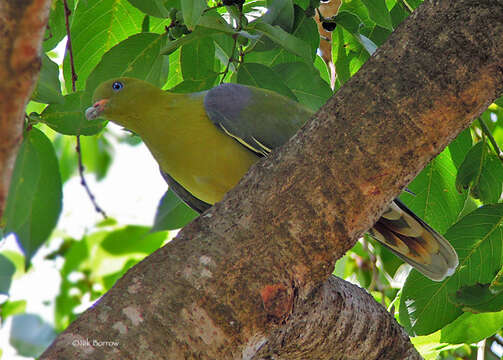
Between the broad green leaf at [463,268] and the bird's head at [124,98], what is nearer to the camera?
the broad green leaf at [463,268]

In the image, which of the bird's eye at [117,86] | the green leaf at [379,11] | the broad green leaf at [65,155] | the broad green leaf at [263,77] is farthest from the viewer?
the broad green leaf at [65,155]

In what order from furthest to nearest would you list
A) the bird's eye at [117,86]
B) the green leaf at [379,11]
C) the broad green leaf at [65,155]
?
the broad green leaf at [65,155] < the bird's eye at [117,86] < the green leaf at [379,11]

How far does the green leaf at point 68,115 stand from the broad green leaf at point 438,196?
137 cm

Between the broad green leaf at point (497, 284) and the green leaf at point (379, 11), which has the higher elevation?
the green leaf at point (379, 11)

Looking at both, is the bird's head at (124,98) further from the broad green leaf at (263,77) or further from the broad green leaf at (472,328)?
the broad green leaf at (472,328)

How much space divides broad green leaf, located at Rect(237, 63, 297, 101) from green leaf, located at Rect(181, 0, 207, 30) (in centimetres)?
61

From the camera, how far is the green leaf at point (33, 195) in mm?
2260

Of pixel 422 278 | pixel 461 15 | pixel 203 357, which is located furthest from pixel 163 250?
pixel 422 278

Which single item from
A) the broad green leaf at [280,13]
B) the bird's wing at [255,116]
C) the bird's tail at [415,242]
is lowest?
the bird's tail at [415,242]

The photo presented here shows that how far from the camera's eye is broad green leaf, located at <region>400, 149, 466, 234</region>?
9.56 feet

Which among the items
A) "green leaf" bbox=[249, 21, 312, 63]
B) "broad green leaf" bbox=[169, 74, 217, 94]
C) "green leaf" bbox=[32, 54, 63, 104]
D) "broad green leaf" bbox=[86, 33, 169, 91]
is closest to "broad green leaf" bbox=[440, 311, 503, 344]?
"green leaf" bbox=[249, 21, 312, 63]

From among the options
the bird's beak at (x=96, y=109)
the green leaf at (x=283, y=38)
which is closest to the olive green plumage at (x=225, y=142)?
the bird's beak at (x=96, y=109)

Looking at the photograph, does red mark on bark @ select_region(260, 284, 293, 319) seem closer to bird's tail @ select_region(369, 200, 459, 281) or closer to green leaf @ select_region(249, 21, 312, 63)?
green leaf @ select_region(249, 21, 312, 63)

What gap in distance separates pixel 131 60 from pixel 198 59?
0.29 meters
